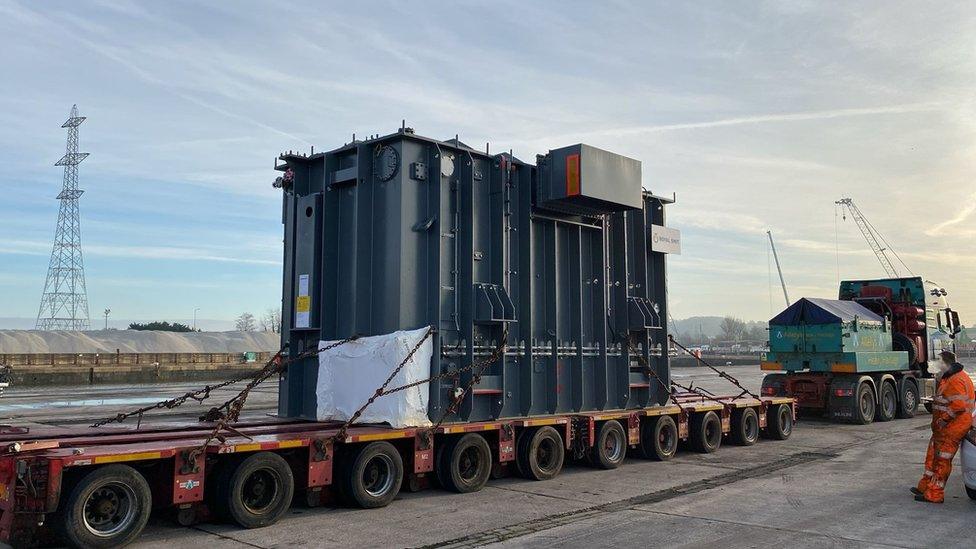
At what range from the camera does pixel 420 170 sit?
34.6 feet

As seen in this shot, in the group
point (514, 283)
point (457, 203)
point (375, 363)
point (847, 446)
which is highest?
point (457, 203)

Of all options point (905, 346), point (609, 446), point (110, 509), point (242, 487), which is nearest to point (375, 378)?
point (242, 487)

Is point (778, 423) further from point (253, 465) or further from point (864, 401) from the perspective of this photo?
point (253, 465)

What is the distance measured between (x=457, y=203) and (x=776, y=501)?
571cm

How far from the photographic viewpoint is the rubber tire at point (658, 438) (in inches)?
510

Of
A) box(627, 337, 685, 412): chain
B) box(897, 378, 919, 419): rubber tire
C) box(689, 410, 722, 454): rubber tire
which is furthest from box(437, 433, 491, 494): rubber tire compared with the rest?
box(897, 378, 919, 419): rubber tire

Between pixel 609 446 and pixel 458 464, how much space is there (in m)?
3.22

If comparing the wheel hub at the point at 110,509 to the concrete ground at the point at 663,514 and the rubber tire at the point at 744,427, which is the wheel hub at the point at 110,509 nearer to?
the concrete ground at the point at 663,514

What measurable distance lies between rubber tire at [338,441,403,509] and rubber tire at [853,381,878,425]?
46.6 ft

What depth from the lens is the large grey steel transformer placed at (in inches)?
411

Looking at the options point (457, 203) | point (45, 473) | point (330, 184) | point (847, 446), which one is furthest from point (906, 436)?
point (45, 473)

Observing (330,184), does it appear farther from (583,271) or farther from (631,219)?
(631,219)

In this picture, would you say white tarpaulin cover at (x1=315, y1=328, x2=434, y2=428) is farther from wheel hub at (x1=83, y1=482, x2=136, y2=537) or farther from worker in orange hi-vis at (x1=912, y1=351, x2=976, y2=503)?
Result: worker in orange hi-vis at (x1=912, y1=351, x2=976, y2=503)

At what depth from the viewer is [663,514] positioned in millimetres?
8781
